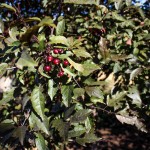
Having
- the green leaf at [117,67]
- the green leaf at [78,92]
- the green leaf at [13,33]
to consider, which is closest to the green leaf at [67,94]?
the green leaf at [78,92]

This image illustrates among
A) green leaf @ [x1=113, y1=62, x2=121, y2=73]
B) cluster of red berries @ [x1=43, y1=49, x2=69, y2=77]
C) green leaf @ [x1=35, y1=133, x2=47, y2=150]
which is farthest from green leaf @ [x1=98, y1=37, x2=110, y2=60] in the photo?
green leaf @ [x1=35, y1=133, x2=47, y2=150]

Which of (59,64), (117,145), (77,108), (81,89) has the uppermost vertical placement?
(59,64)

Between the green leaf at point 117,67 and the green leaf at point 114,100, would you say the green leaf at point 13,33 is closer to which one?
the green leaf at point 114,100

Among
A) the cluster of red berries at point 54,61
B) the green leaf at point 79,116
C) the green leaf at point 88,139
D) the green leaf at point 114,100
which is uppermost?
the cluster of red berries at point 54,61

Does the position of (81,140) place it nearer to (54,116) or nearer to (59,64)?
(54,116)

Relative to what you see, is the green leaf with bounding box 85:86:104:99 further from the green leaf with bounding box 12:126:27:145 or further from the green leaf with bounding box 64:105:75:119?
the green leaf with bounding box 12:126:27:145

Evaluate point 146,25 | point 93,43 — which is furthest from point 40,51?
point 146,25

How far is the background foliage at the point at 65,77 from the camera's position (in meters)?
1.62

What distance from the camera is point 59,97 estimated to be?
1.98m

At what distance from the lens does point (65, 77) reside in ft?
5.60

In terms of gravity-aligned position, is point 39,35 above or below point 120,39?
above

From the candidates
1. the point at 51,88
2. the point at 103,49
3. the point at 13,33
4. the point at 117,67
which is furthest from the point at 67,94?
the point at 117,67

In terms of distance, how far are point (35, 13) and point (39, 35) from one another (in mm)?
1898

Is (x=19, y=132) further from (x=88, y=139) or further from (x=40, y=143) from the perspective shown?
(x=88, y=139)
